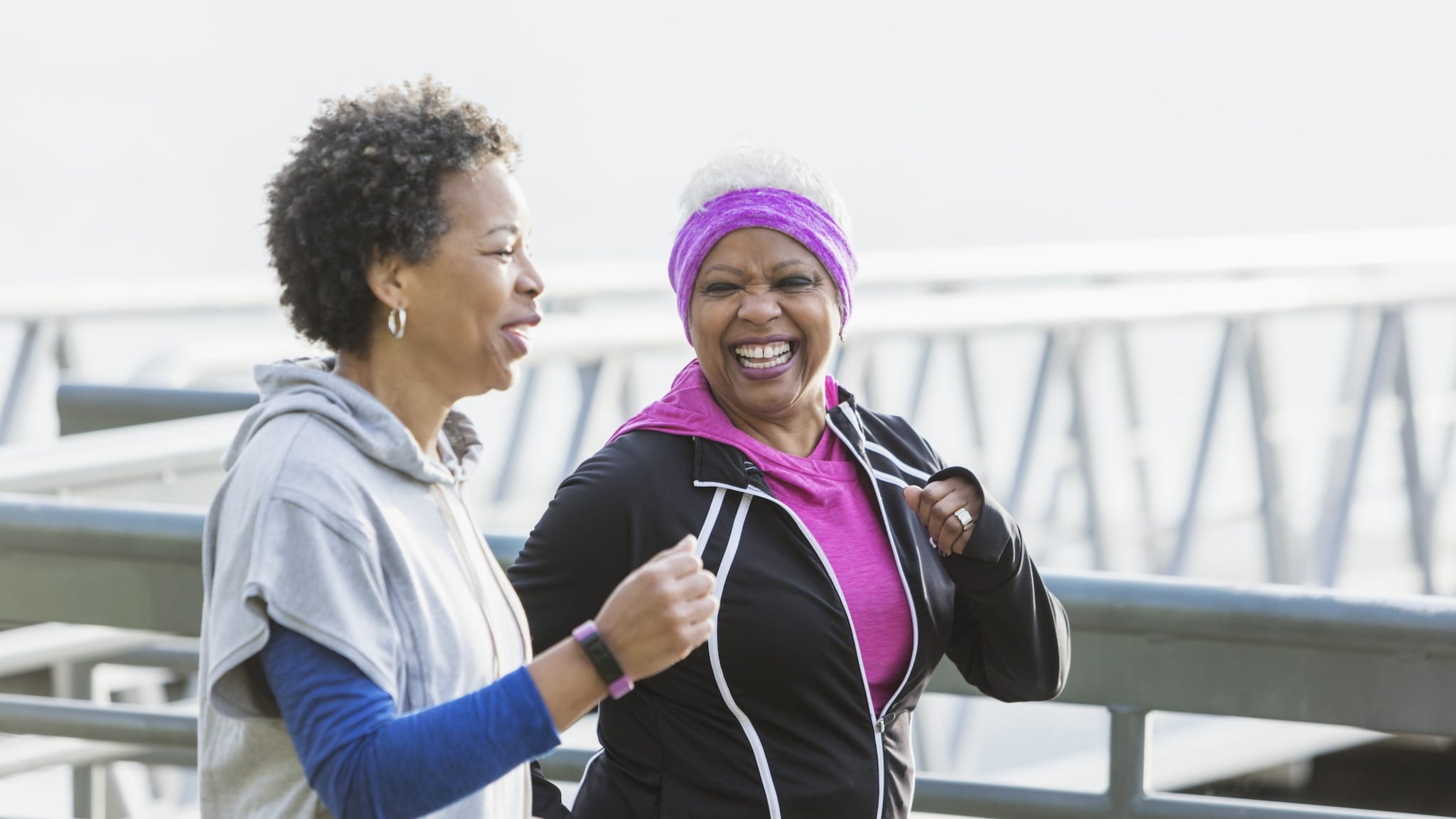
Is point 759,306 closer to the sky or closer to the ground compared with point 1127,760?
closer to the sky

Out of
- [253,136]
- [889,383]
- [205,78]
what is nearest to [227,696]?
[889,383]

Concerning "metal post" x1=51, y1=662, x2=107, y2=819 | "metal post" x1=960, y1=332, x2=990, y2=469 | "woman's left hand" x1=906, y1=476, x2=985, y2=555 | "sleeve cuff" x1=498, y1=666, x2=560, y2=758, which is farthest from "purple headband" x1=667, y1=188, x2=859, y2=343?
"metal post" x1=960, y1=332, x2=990, y2=469

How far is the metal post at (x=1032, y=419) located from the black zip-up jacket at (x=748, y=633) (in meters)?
4.28

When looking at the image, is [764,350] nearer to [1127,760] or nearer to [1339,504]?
[1127,760]

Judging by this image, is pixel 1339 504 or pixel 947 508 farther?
pixel 1339 504

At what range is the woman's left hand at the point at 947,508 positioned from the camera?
7.06ft

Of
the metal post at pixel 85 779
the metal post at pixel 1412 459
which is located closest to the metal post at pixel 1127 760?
the metal post at pixel 85 779

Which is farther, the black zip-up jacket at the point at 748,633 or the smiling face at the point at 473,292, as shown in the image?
the black zip-up jacket at the point at 748,633

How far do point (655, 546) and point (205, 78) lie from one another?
23426 millimetres

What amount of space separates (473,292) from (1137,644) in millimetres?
1190

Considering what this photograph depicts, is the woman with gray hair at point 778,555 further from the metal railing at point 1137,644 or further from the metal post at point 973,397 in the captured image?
the metal post at point 973,397

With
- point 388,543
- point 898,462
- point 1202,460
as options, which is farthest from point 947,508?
point 1202,460

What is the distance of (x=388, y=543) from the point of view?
1.70 metres

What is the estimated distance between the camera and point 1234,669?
2473 millimetres
